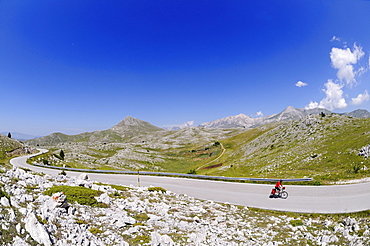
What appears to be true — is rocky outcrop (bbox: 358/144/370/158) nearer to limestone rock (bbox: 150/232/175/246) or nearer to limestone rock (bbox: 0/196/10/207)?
limestone rock (bbox: 150/232/175/246)

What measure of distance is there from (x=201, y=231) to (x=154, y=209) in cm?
566

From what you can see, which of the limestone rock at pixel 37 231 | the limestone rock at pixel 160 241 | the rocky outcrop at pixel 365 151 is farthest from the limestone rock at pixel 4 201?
the rocky outcrop at pixel 365 151

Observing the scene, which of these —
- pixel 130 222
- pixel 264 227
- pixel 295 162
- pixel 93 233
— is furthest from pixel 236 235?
pixel 295 162

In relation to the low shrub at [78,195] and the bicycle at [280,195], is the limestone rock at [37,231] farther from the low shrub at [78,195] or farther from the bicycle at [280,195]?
the bicycle at [280,195]

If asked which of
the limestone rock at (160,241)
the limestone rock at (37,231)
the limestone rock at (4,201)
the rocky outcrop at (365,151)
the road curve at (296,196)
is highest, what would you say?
the rocky outcrop at (365,151)

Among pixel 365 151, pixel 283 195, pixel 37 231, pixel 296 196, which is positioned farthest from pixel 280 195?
pixel 365 151

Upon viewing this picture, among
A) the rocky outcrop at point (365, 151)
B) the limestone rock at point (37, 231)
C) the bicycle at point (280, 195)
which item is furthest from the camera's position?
the rocky outcrop at point (365, 151)

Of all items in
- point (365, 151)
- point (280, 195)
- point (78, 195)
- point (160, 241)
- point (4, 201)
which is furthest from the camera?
point (365, 151)

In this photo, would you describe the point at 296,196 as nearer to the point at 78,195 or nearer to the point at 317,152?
the point at 78,195

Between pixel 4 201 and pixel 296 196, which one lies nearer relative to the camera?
pixel 4 201

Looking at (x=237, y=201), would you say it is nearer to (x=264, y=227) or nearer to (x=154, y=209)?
(x=264, y=227)

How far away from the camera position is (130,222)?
11930 millimetres

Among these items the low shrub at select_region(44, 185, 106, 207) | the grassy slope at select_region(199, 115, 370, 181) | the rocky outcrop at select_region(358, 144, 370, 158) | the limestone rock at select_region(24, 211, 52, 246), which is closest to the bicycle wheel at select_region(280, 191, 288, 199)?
the grassy slope at select_region(199, 115, 370, 181)

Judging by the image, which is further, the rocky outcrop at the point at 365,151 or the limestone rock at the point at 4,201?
the rocky outcrop at the point at 365,151
